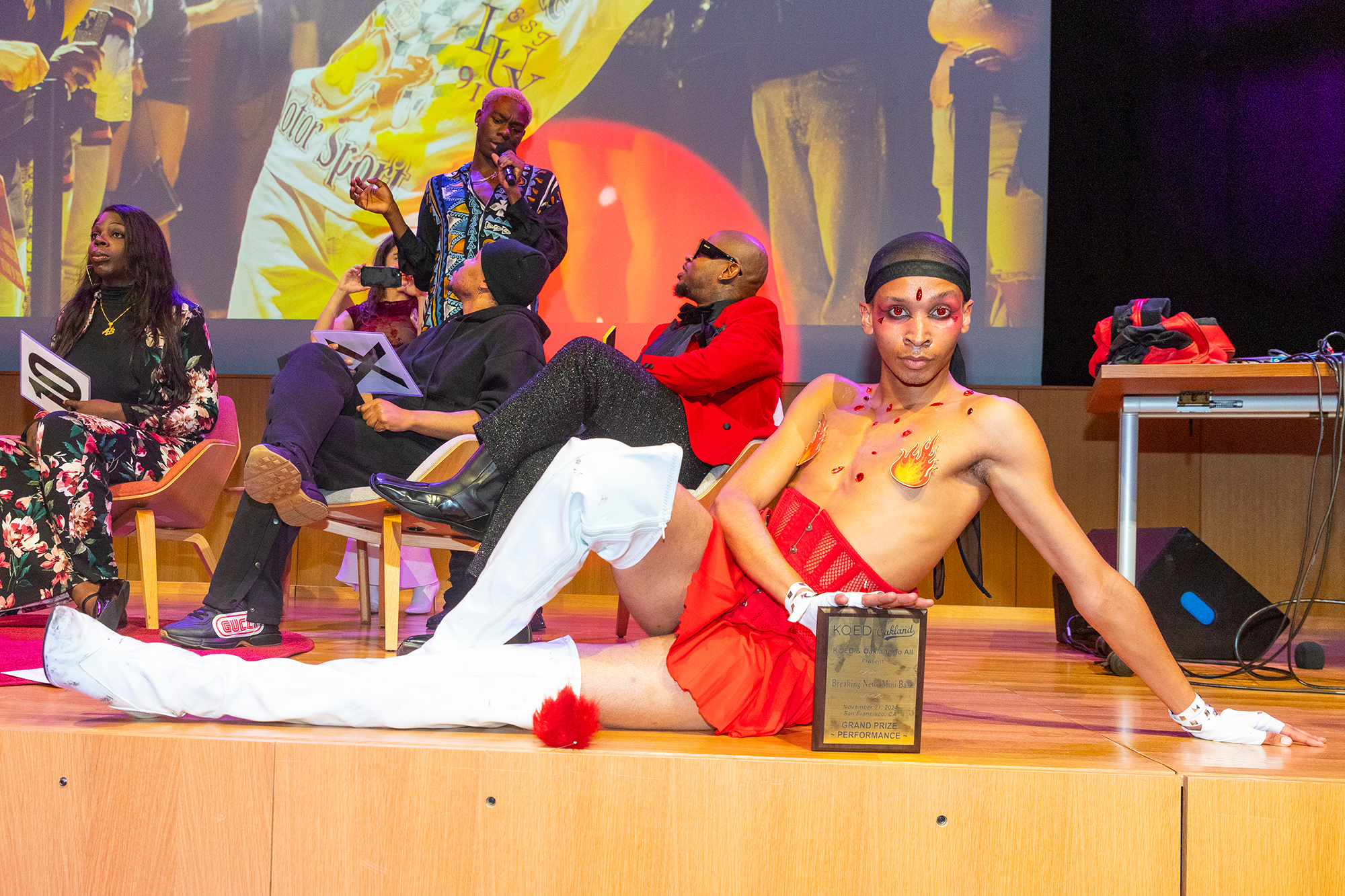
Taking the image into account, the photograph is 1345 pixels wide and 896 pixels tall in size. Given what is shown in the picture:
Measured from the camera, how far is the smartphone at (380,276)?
3.13 metres

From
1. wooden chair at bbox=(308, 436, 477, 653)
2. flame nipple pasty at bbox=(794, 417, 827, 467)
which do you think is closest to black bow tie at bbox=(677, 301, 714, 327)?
wooden chair at bbox=(308, 436, 477, 653)

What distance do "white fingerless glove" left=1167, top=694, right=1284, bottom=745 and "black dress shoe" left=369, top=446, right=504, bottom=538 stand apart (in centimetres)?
144

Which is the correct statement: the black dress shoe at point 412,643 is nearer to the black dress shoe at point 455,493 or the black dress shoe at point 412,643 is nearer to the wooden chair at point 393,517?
the wooden chair at point 393,517

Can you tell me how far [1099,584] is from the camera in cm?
157

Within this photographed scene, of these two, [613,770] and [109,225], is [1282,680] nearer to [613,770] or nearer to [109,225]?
[613,770]

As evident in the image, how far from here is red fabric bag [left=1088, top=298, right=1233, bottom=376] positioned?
9.12 feet

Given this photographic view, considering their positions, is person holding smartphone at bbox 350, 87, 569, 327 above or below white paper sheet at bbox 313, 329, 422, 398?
above

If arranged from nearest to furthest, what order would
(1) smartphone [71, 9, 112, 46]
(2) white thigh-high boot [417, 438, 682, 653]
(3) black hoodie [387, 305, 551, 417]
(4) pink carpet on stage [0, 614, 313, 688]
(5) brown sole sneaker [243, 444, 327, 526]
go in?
(2) white thigh-high boot [417, 438, 682, 653]
(4) pink carpet on stage [0, 614, 313, 688]
(5) brown sole sneaker [243, 444, 327, 526]
(3) black hoodie [387, 305, 551, 417]
(1) smartphone [71, 9, 112, 46]

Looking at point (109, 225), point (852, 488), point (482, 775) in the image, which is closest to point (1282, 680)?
point (852, 488)

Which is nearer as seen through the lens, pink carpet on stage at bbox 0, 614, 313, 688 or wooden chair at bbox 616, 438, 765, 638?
pink carpet on stage at bbox 0, 614, 313, 688

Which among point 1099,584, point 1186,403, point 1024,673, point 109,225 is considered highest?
point 109,225

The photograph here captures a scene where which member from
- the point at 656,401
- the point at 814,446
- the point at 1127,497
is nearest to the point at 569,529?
the point at 814,446

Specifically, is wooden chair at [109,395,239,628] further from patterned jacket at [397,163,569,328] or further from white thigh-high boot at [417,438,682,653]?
white thigh-high boot at [417,438,682,653]

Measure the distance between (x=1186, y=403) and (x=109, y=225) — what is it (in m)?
3.23
